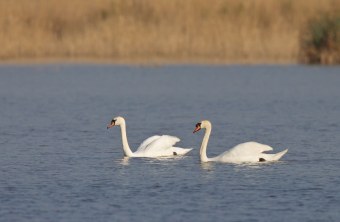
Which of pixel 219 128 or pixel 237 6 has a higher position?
pixel 237 6

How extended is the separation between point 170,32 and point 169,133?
1385cm

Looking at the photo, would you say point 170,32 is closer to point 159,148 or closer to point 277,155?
point 159,148

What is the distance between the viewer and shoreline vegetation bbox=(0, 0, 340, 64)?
108 ft

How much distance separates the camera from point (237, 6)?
34688mm

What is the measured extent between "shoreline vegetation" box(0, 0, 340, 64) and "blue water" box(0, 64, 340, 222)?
0.59 metres

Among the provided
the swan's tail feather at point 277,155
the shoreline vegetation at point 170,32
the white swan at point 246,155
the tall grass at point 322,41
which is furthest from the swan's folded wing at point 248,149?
the tall grass at point 322,41

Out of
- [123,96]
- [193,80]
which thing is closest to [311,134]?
[123,96]

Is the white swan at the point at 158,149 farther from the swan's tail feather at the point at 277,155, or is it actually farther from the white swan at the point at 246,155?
the swan's tail feather at the point at 277,155

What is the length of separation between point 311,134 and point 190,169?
428cm

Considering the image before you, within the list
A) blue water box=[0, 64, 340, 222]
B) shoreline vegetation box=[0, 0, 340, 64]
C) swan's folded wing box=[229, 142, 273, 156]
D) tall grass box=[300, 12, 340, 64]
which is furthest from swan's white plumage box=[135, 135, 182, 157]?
tall grass box=[300, 12, 340, 64]

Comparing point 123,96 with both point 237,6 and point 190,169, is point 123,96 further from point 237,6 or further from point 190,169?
point 190,169

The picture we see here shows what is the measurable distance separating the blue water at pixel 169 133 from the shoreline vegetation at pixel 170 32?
1.94ft

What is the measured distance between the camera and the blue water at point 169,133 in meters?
12.3

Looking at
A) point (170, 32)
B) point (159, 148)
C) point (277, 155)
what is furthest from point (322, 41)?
point (277, 155)
